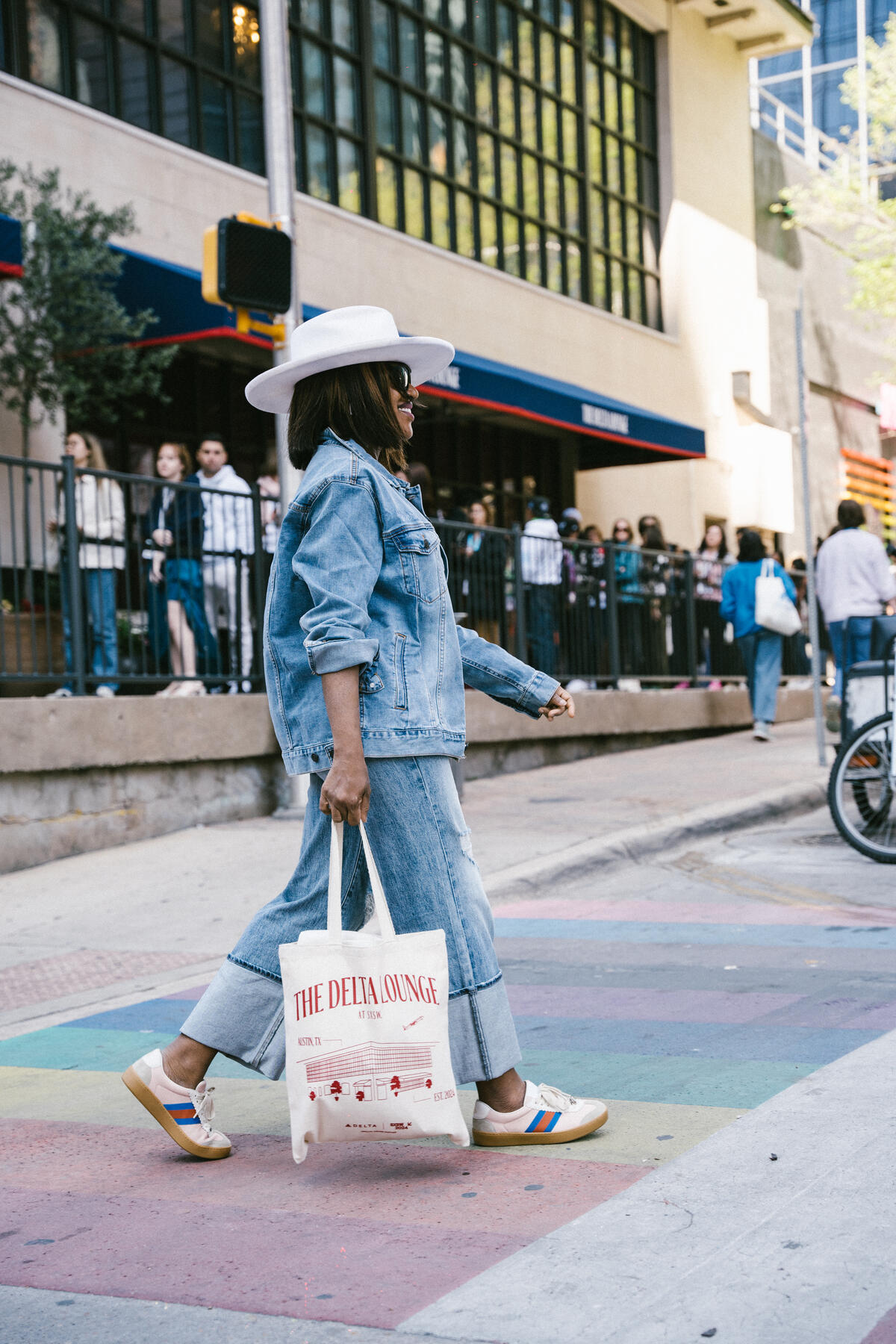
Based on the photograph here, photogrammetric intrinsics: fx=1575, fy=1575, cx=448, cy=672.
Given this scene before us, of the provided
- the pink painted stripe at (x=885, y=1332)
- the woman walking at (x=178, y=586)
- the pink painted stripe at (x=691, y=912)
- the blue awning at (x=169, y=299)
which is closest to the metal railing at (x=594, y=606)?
the woman walking at (x=178, y=586)

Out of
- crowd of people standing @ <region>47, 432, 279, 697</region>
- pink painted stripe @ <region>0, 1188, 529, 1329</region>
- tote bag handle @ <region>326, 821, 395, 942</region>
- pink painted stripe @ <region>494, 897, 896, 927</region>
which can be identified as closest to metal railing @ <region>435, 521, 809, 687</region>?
crowd of people standing @ <region>47, 432, 279, 697</region>

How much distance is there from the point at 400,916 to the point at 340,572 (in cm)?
76

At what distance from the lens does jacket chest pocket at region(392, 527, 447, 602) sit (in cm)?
350

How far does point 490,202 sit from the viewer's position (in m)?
19.7

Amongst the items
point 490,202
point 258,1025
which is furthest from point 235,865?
point 490,202

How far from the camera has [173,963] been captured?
242 inches

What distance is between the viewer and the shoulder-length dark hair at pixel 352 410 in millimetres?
3564

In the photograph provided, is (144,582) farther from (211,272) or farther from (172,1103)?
(172,1103)

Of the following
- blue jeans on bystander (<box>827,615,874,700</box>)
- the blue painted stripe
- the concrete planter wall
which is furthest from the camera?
→ blue jeans on bystander (<box>827,615,874,700</box>)

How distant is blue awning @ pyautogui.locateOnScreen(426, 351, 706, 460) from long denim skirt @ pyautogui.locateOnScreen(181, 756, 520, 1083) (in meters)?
11.7

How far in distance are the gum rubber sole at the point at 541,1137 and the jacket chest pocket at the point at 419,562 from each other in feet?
4.04

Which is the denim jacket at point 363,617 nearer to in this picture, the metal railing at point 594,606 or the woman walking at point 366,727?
the woman walking at point 366,727

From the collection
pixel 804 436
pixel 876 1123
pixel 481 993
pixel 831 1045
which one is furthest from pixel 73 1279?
pixel 804 436

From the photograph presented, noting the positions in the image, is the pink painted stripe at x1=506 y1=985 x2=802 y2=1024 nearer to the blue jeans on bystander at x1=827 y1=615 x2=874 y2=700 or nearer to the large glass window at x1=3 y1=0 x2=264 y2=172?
A: the blue jeans on bystander at x1=827 y1=615 x2=874 y2=700
